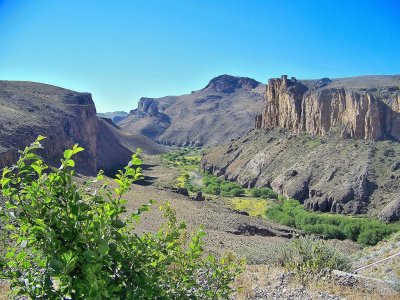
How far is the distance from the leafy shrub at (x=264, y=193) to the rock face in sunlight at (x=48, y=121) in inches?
1015

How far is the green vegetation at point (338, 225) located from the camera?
1515 inches

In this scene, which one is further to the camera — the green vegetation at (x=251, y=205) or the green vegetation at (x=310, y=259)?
the green vegetation at (x=251, y=205)

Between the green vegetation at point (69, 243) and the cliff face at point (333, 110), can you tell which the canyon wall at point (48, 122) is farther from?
the cliff face at point (333, 110)

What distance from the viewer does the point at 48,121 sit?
57.2 meters

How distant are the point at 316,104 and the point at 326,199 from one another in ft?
85.5

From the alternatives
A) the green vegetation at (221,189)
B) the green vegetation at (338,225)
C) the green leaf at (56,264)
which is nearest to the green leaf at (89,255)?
the green leaf at (56,264)

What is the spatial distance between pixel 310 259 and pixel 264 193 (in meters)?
52.7

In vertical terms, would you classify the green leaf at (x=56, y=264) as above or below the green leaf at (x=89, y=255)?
below

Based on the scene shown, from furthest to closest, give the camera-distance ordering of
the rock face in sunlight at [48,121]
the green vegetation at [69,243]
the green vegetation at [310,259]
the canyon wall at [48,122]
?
the rock face in sunlight at [48,121], the canyon wall at [48,122], the green vegetation at [310,259], the green vegetation at [69,243]

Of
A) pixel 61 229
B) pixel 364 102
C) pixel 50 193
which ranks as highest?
pixel 364 102

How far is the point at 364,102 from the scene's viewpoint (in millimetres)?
64250

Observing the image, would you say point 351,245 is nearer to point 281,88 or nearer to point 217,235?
point 217,235

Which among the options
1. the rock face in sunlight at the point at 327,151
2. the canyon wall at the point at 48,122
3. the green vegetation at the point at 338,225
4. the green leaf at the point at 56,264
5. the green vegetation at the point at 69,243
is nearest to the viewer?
the green leaf at the point at 56,264

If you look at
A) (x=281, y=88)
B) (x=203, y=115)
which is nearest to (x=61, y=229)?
(x=281, y=88)
